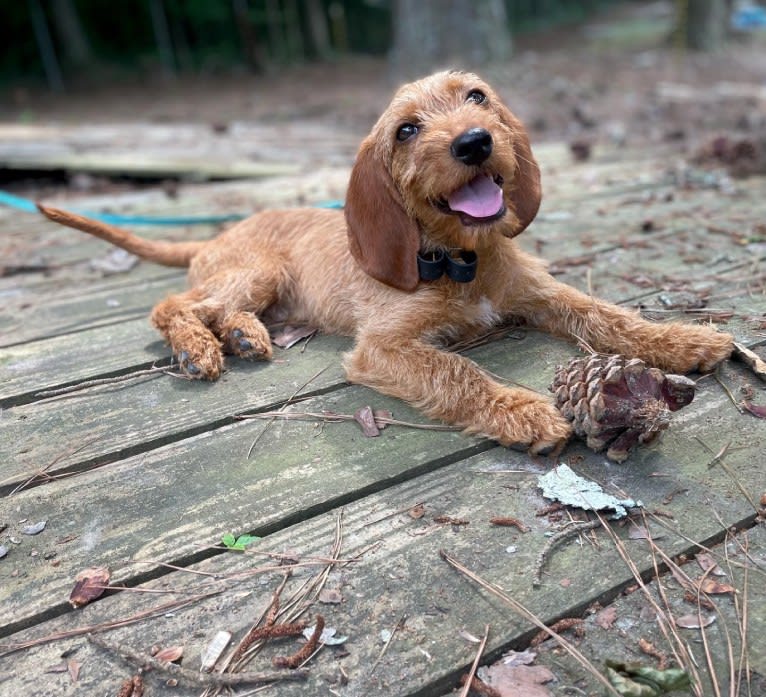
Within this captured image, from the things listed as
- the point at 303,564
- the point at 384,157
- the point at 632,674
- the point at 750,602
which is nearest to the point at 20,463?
the point at 303,564

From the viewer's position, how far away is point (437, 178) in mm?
2949

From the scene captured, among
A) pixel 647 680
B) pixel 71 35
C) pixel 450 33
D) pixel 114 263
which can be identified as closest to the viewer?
pixel 647 680

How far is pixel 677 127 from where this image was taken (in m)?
9.34

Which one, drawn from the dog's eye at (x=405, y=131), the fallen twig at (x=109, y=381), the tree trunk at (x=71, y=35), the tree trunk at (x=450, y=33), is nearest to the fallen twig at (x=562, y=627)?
the fallen twig at (x=109, y=381)

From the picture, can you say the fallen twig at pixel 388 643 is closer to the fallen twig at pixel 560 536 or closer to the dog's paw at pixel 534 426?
the fallen twig at pixel 560 536

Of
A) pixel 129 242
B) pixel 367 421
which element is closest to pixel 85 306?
pixel 129 242

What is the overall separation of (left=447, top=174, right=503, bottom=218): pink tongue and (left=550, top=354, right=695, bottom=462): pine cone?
0.85 m

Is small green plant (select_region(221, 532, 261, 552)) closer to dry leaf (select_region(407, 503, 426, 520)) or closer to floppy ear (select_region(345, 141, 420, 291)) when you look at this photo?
dry leaf (select_region(407, 503, 426, 520))

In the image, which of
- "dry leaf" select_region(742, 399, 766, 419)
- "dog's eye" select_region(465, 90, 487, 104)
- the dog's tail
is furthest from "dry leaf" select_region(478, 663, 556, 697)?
the dog's tail

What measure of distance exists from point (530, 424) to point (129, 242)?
2761mm

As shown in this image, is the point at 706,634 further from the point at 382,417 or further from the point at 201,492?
the point at 201,492

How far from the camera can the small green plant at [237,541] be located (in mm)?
2113

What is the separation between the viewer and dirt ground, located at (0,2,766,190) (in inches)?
382

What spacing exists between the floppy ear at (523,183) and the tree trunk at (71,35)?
75.0 feet
